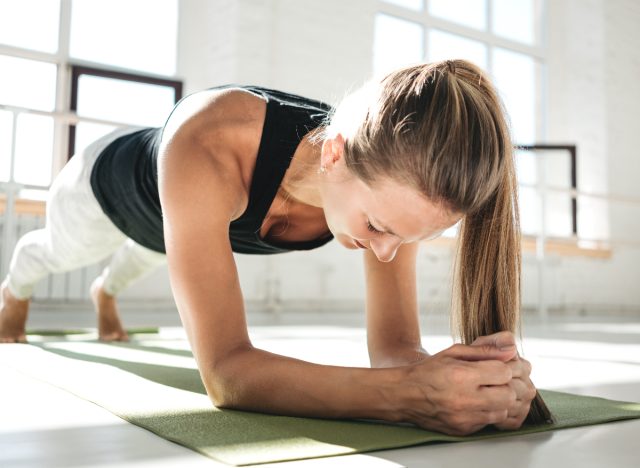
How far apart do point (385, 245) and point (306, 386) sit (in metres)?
0.22

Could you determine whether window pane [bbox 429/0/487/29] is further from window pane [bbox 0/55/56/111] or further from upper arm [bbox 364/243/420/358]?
upper arm [bbox 364/243/420/358]

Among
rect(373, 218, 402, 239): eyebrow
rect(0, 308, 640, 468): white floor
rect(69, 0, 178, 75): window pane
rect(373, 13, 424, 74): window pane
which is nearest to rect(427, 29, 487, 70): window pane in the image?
rect(373, 13, 424, 74): window pane

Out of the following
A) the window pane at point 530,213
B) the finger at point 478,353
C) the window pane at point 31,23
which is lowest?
the finger at point 478,353

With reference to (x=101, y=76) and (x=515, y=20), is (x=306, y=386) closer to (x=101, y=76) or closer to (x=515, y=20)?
(x=101, y=76)

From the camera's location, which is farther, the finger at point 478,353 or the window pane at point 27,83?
the window pane at point 27,83

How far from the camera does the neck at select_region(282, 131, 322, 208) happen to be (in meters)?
1.13

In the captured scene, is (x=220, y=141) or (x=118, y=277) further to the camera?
(x=118, y=277)

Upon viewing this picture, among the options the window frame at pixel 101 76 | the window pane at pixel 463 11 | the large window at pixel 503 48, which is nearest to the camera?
the window frame at pixel 101 76

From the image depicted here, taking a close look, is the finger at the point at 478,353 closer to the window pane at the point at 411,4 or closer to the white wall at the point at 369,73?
the white wall at the point at 369,73

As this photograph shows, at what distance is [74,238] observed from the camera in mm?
1821

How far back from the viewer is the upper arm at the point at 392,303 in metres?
1.27

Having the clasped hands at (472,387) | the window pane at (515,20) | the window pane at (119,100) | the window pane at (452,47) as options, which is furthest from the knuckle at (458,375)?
the window pane at (515,20)

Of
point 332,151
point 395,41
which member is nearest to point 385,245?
point 332,151

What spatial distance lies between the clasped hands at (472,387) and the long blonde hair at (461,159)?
0.31ft
